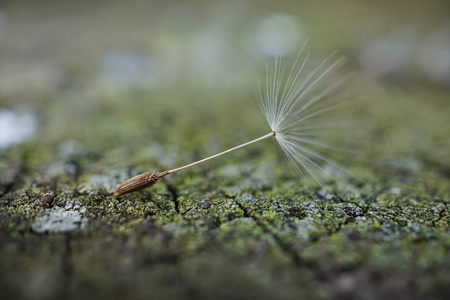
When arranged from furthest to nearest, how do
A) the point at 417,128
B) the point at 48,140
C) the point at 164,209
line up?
the point at 417,128, the point at 48,140, the point at 164,209

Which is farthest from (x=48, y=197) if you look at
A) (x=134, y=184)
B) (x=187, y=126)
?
(x=187, y=126)

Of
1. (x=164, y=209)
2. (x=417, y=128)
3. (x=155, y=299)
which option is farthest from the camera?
(x=417, y=128)

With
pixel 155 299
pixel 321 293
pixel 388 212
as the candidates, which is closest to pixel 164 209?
pixel 155 299

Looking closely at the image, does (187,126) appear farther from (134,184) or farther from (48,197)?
(48,197)

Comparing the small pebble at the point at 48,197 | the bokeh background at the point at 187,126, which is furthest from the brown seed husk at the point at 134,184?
the small pebble at the point at 48,197

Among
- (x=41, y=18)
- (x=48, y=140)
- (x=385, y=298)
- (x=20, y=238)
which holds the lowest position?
(x=385, y=298)

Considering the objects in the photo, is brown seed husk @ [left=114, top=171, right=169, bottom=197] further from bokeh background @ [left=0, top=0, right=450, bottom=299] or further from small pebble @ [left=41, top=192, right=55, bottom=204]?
small pebble @ [left=41, top=192, right=55, bottom=204]

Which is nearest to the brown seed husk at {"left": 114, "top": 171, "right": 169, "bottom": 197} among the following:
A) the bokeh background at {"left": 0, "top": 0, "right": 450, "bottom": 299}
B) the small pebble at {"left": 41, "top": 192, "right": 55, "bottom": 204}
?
the bokeh background at {"left": 0, "top": 0, "right": 450, "bottom": 299}

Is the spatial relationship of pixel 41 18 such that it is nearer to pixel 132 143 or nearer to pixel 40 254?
pixel 132 143
